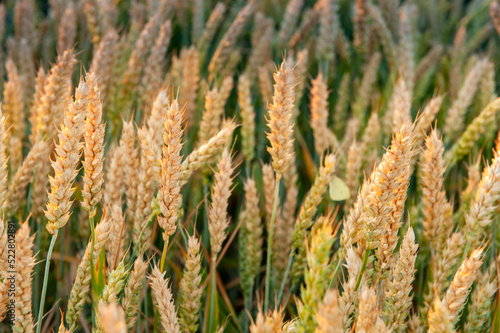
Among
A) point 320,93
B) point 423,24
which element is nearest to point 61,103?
point 320,93

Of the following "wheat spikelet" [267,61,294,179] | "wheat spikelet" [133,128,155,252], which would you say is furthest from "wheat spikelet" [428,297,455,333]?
"wheat spikelet" [133,128,155,252]

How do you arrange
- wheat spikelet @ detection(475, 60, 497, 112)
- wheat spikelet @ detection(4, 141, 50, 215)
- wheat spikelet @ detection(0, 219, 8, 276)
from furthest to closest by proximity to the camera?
wheat spikelet @ detection(475, 60, 497, 112) < wheat spikelet @ detection(4, 141, 50, 215) < wheat spikelet @ detection(0, 219, 8, 276)

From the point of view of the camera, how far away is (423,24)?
303 centimetres

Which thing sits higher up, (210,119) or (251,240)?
(210,119)

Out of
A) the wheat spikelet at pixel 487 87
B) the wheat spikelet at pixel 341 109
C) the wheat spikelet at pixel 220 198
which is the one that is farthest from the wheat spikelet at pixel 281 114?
the wheat spikelet at pixel 487 87

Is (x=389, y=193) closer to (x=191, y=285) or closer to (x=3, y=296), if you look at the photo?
(x=191, y=285)

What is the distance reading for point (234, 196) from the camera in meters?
2.03

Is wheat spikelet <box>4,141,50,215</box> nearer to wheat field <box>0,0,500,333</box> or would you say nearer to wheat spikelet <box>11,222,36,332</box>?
wheat field <box>0,0,500,333</box>

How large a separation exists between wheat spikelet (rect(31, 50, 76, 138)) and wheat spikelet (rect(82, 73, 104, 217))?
410mm

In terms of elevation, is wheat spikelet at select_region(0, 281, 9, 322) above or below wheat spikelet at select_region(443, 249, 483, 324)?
above

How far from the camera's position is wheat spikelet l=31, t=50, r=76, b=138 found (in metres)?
1.29

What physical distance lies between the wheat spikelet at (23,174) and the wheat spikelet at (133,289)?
1.63ft

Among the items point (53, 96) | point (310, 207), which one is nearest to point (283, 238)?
point (310, 207)

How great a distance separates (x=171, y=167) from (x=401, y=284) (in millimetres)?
575
